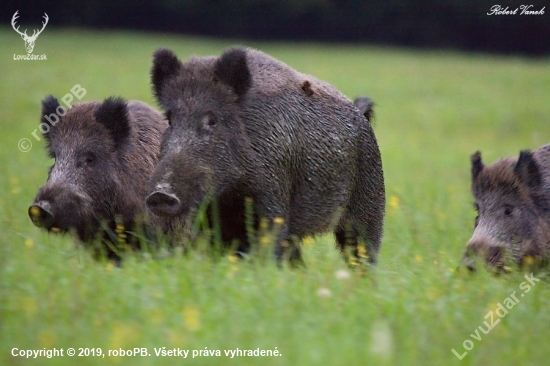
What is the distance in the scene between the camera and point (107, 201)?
6363mm

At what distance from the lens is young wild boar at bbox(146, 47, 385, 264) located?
548cm

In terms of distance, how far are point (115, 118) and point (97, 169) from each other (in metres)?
0.43

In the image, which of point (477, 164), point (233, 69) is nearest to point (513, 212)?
point (477, 164)

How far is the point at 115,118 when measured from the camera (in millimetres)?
6480

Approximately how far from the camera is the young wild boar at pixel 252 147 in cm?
548

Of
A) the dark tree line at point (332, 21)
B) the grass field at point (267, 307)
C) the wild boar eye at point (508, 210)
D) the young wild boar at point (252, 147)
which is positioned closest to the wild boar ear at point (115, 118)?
the young wild boar at point (252, 147)

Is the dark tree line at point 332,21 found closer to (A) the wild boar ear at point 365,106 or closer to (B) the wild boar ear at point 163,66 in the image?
(A) the wild boar ear at point 365,106

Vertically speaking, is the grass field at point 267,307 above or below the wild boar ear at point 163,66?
below

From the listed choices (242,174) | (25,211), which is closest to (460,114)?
(25,211)

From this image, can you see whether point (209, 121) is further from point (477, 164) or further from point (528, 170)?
point (528, 170)

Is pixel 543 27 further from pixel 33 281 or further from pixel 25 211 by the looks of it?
pixel 33 281

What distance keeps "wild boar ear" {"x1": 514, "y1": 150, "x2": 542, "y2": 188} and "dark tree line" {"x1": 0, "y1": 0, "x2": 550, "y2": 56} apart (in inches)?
1073

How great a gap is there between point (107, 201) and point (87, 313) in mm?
2246

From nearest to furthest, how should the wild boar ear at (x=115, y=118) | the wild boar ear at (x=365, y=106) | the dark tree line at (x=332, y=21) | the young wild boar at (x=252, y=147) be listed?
the young wild boar at (x=252, y=147), the wild boar ear at (x=115, y=118), the wild boar ear at (x=365, y=106), the dark tree line at (x=332, y=21)
